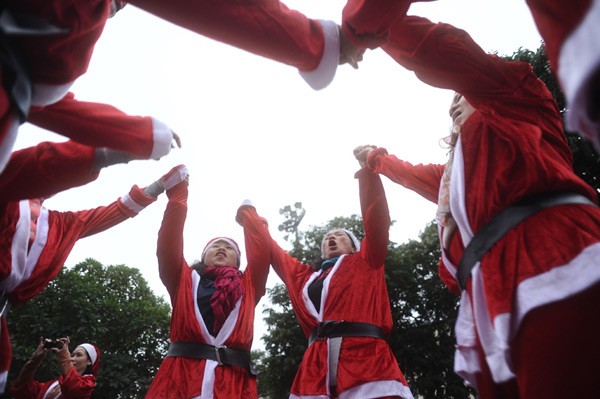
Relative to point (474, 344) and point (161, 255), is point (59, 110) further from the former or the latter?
point (161, 255)

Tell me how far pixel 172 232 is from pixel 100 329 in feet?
43.2

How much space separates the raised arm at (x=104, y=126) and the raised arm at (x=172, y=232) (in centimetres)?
207

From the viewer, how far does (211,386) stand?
358 centimetres

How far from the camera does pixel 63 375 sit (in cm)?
564

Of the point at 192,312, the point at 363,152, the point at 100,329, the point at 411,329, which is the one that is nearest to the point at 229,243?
the point at 192,312

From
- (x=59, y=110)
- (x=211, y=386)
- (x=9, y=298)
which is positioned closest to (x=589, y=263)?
(x=59, y=110)

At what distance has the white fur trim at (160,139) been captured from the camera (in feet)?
7.32

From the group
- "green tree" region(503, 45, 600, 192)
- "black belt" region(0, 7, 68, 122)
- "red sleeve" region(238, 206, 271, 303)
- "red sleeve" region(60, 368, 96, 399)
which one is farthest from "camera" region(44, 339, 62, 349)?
"green tree" region(503, 45, 600, 192)

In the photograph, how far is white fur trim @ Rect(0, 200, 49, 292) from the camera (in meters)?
2.91

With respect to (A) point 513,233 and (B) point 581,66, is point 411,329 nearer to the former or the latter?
(A) point 513,233

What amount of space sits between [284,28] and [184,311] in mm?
2961

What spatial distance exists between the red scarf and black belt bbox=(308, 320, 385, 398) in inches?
33.6

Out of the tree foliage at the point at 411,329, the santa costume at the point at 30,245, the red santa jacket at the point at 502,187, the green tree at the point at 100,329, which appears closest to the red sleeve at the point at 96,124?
the santa costume at the point at 30,245

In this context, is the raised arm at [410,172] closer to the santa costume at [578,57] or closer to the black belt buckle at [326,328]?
the black belt buckle at [326,328]
